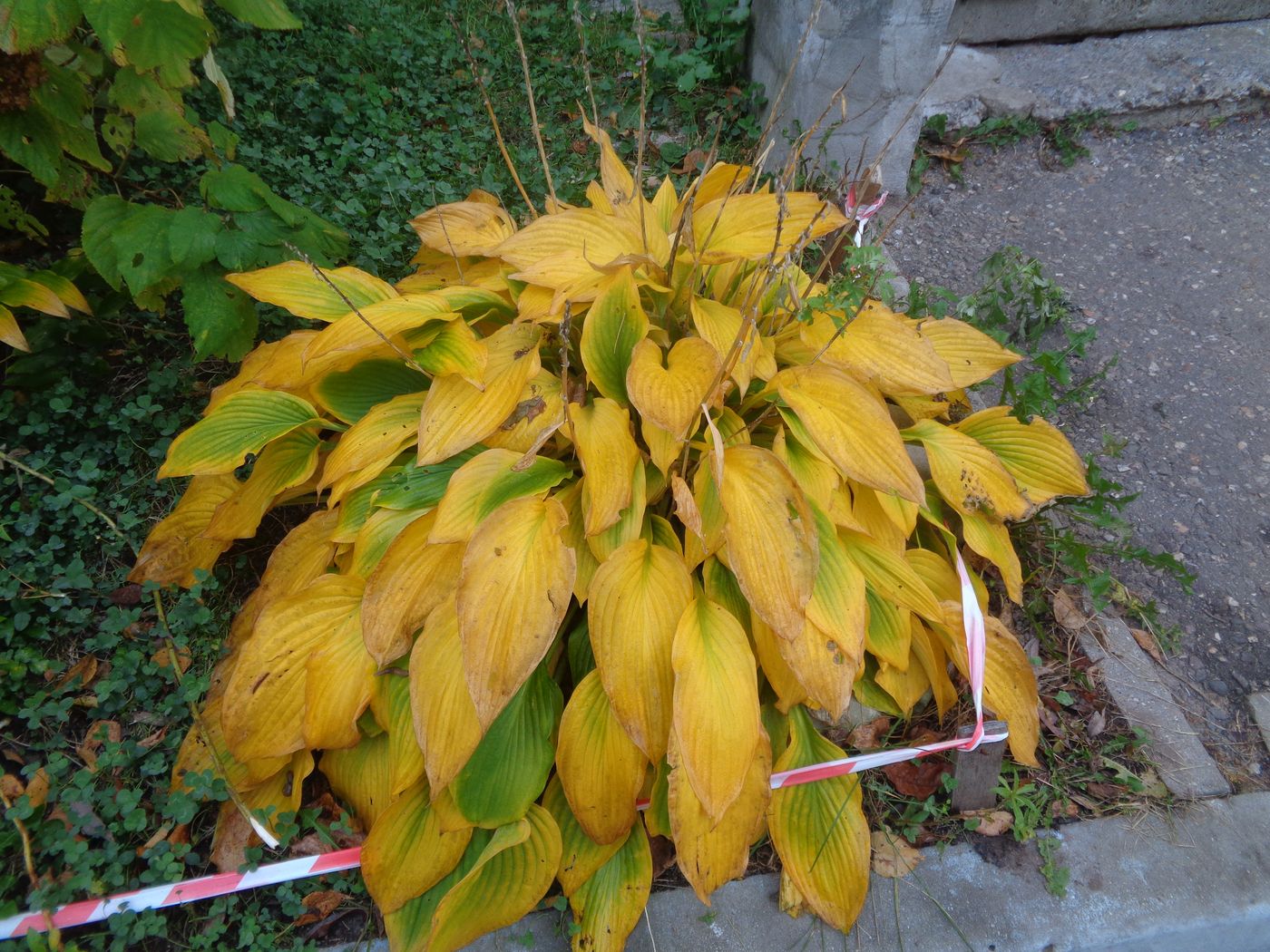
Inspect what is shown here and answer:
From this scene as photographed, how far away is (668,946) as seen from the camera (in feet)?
4.87

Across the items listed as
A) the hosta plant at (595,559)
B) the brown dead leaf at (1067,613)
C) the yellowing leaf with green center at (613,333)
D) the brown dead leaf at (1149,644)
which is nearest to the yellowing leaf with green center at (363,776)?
the hosta plant at (595,559)

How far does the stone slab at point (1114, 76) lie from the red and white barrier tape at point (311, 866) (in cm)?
260

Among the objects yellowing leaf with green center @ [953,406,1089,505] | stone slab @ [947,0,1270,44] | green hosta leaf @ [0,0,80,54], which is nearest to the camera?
green hosta leaf @ [0,0,80,54]

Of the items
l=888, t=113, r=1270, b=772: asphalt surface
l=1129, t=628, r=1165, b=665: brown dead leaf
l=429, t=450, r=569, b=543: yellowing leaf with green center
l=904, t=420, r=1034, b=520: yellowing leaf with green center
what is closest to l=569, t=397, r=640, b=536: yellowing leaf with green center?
l=429, t=450, r=569, b=543: yellowing leaf with green center

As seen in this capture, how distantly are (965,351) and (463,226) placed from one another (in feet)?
4.25

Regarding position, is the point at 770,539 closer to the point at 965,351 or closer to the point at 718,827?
the point at 718,827

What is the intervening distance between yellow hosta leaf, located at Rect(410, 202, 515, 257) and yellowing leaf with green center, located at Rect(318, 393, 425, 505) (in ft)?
1.60

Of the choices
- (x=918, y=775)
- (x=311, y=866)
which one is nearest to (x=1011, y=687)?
(x=918, y=775)

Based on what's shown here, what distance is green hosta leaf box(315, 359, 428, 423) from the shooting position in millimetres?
1807

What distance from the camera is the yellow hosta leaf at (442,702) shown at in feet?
4.48

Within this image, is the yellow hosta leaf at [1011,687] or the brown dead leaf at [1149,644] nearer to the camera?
the yellow hosta leaf at [1011,687]

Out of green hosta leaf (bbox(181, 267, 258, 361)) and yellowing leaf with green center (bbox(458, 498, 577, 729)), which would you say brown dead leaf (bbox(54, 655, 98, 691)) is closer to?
green hosta leaf (bbox(181, 267, 258, 361))

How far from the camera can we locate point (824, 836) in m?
1.53

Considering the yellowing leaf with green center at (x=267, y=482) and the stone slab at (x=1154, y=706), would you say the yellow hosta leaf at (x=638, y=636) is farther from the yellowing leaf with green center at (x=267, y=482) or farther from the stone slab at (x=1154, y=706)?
the stone slab at (x=1154, y=706)
